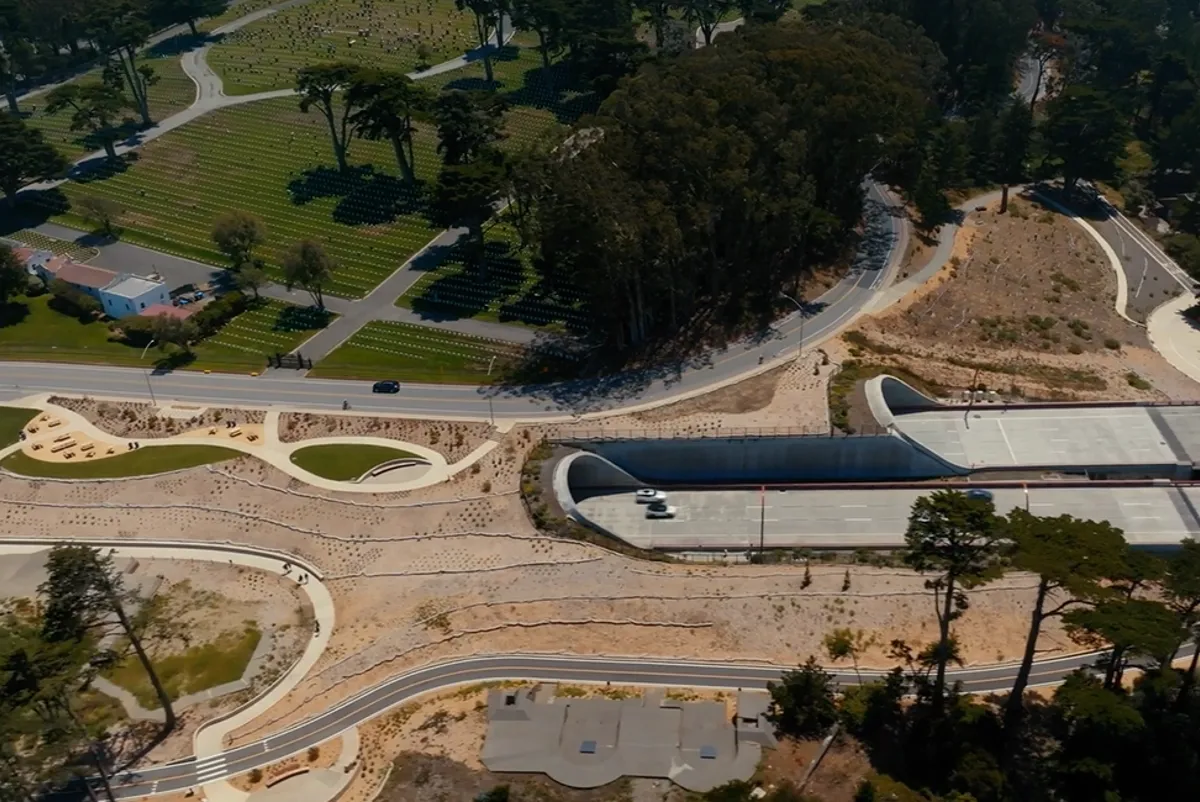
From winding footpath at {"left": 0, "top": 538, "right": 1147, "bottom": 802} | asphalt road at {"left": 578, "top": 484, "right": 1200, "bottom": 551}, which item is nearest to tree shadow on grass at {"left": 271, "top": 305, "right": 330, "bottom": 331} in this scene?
asphalt road at {"left": 578, "top": 484, "right": 1200, "bottom": 551}

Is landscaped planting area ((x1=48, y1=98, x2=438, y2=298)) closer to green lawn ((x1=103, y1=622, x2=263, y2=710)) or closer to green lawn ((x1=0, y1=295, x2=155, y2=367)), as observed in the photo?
green lawn ((x1=0, y1=295, x2=155, y2=367))

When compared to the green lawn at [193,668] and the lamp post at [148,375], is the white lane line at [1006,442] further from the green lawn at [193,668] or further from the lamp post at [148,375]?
the lamp post at [148,375]

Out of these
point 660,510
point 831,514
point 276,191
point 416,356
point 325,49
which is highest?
point 325,49

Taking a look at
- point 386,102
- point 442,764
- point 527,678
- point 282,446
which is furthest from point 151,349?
point 442,764

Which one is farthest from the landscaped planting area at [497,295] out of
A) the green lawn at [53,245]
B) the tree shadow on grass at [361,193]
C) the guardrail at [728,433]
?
A: the green lawn at [53,245]

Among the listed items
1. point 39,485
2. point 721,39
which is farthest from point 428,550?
point 721,39

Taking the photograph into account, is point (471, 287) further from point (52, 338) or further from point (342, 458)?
point (52, 338)
